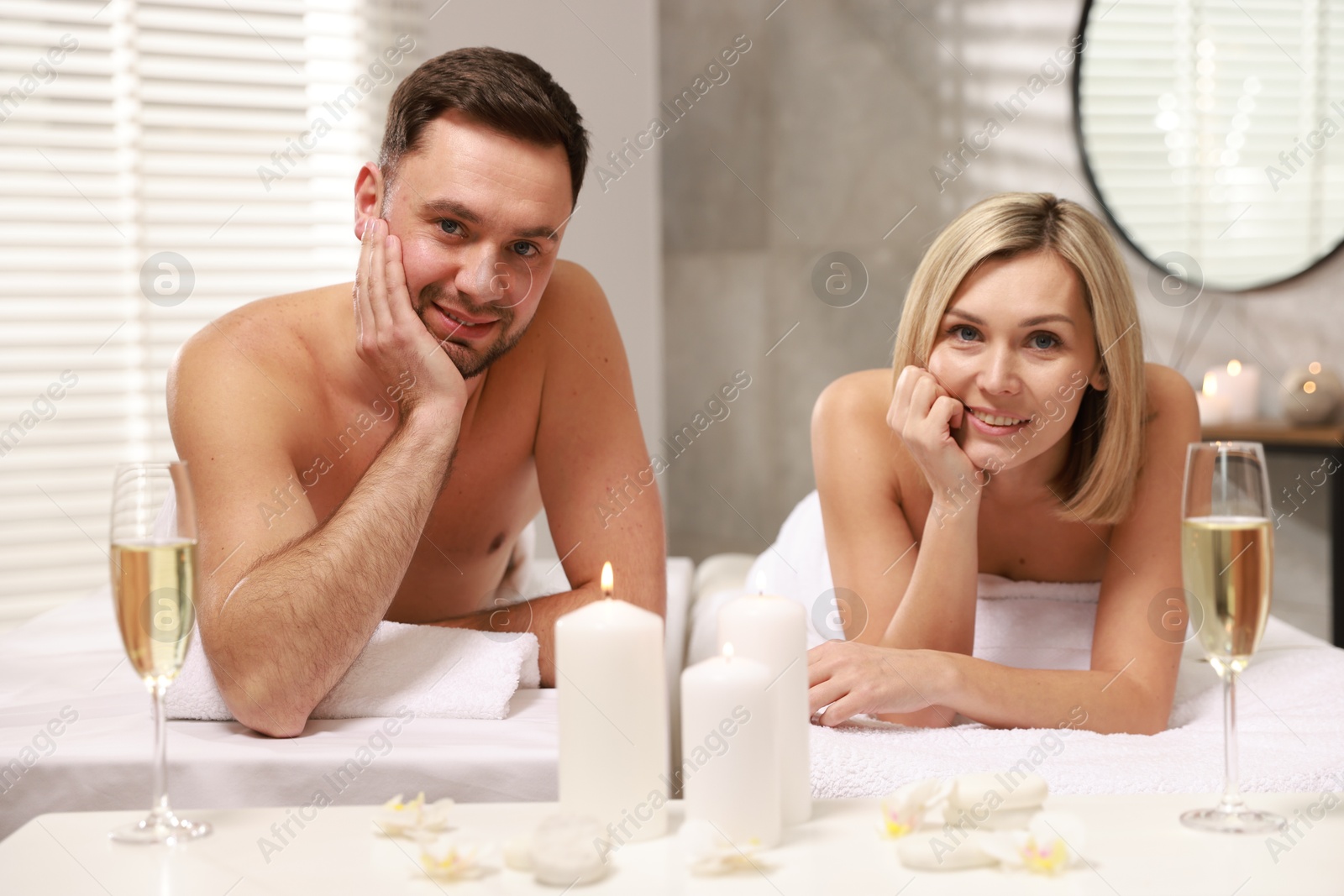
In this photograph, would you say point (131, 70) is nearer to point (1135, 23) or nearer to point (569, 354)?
point (569, 354)

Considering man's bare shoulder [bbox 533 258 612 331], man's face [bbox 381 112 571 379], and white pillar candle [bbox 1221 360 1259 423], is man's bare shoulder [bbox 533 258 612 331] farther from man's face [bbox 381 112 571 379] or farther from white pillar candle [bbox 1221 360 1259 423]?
white pillar candle [bbox 1221 360 1259 423]

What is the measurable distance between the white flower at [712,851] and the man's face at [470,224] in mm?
695

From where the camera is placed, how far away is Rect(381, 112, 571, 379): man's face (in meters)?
1.14

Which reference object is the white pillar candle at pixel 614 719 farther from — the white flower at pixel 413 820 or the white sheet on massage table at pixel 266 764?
the white sheet on massage table at pixel 266 764

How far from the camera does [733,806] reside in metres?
0.58

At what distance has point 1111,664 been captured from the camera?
114cm

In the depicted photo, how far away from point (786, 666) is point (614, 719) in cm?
11

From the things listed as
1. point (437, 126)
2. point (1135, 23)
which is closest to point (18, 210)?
point (437, 126)

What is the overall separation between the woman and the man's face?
1.43ft

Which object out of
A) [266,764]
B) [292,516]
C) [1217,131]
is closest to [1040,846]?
[266,764]

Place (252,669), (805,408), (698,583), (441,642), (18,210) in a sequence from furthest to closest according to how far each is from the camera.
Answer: (805,408)
(18,210)
(698,583)
(441,642)
(252,669)

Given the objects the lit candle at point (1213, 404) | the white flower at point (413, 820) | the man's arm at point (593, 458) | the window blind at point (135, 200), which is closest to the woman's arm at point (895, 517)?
the man's arm at point (593, 458)

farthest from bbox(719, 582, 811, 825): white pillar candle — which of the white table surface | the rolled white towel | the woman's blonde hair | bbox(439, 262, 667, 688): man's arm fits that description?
the woman's blonde hair

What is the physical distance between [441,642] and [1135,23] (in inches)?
87.8
